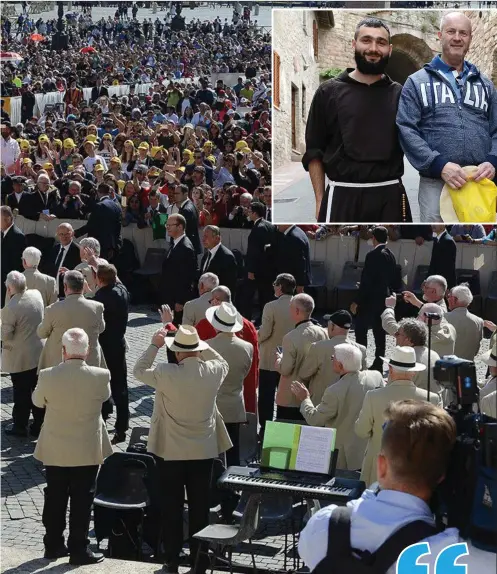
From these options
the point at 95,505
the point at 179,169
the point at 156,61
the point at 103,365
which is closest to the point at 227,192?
the point at 179,169

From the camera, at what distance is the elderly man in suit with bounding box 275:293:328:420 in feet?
31.2

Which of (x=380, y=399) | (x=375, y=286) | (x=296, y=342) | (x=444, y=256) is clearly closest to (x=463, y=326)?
(x=296, y=342)

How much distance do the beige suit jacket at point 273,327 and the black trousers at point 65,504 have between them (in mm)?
2919

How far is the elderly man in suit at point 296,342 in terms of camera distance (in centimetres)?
950

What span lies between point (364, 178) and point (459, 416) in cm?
402

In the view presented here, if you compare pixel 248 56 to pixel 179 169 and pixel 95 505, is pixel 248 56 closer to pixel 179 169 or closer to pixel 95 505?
pixel 179 169

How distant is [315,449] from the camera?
22.3 ft

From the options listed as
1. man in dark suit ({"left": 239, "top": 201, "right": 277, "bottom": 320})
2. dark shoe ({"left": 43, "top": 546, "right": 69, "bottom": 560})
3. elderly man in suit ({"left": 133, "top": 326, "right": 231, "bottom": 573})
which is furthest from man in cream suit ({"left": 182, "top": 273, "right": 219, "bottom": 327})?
man in dark suit ({"left": 239, "top": 201, "right": 277, "bottom": 320})

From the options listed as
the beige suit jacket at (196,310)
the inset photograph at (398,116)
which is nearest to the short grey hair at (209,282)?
the beige suit jacket at (196,310)

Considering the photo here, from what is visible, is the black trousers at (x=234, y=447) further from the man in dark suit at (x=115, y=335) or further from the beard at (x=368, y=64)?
the beard at (x=368, y=64)

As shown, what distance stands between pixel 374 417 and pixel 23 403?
4.58 metres

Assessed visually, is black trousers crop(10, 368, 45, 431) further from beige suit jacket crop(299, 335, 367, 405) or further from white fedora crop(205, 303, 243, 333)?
beige suit jacket crop(299, 335, 367, 405)

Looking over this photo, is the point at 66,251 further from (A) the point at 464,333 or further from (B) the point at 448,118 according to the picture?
(B) the point at 448,118

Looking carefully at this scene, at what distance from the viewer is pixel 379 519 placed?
407 cm
